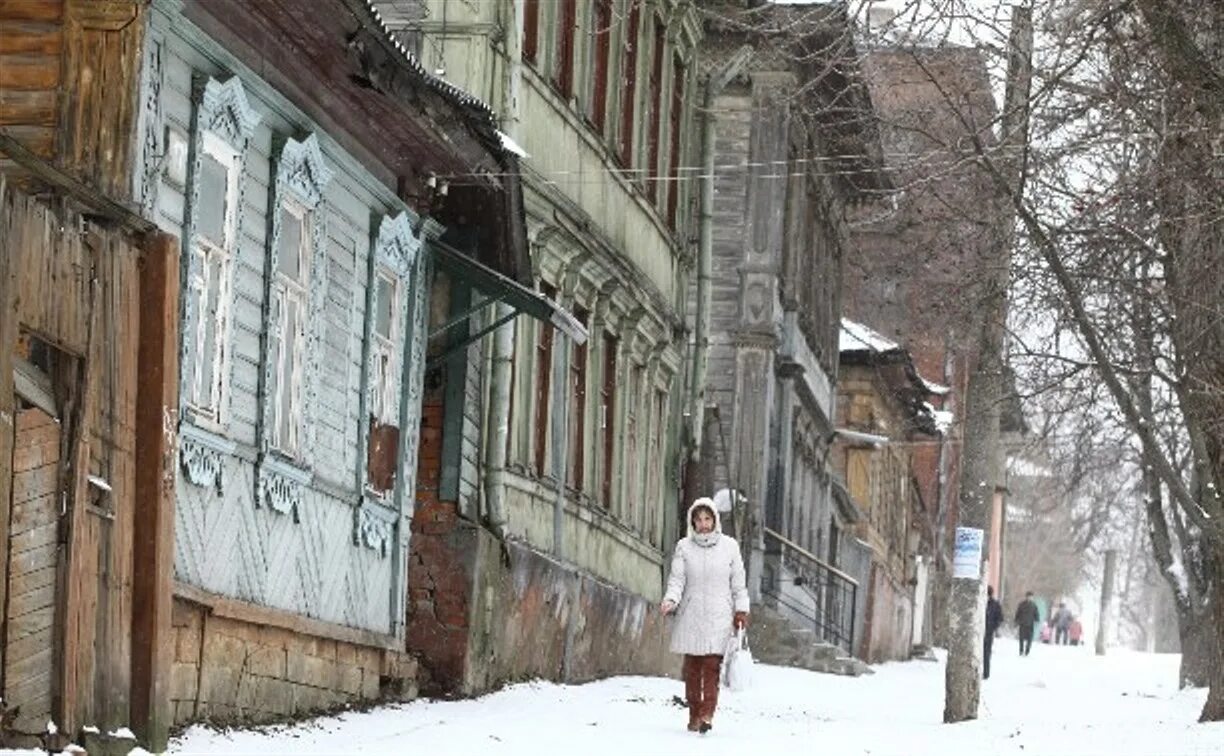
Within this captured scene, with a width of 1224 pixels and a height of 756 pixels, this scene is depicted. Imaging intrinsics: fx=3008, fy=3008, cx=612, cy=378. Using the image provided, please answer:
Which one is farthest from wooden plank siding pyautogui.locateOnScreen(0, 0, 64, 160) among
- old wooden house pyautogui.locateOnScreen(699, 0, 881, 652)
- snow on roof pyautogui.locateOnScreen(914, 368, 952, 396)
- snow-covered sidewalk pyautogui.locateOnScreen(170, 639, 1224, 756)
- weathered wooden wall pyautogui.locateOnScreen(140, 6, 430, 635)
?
snow on roof pyautogui.locateOnScreen(914, 368, 952, 396)

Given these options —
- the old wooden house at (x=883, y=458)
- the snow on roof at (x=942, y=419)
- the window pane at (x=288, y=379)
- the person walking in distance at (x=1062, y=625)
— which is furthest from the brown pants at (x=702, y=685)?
the person walking in distance at (x=1062, y=625)

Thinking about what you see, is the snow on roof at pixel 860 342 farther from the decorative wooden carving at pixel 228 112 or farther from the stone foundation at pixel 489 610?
the decorative wooden carving at pixel 228 112

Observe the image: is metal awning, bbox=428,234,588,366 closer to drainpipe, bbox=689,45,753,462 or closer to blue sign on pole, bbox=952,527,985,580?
blue sign on pole, bbox=952,527,985,580

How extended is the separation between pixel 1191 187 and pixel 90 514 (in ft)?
33.6

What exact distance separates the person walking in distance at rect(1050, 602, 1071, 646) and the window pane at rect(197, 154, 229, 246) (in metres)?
83.7

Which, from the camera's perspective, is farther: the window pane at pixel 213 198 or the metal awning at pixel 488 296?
the metal awning at pixel 488 296

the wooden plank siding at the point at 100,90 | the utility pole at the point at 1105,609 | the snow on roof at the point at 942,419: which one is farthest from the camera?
the utility pole at the point at 1105,609

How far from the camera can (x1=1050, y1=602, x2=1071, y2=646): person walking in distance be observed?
9731 cm

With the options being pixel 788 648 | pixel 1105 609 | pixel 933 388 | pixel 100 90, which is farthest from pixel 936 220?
pixel 1105 609

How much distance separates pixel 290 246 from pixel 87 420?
197 inches

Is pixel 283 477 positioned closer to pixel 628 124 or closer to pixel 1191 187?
pixel 1191 187

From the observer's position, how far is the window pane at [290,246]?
1661 centimetres

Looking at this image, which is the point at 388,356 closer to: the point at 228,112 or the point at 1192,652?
the point at 228,112

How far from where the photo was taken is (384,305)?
19.7m
